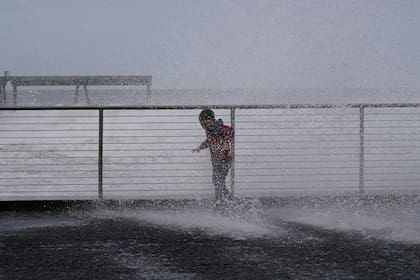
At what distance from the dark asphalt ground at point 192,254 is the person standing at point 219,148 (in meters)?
1.46

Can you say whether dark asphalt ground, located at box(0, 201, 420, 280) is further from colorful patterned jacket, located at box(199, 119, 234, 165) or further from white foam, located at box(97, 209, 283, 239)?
colorful patterned jacket, located at box(199, 119, 234, 165)

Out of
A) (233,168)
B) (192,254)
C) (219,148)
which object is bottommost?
(192,254)

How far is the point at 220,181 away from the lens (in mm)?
7094

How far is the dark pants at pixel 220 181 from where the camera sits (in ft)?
23.1

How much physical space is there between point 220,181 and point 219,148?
34 centimetres

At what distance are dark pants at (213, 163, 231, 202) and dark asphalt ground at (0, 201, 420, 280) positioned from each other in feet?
4.54

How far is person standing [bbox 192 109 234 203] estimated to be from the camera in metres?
7.08

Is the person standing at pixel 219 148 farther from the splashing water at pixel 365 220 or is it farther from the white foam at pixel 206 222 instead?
the splashing water at pixel 365 220

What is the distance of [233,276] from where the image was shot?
3893mm

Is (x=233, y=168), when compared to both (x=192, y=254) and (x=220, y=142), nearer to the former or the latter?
(x=220, y=142)

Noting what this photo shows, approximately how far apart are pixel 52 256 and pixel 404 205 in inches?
151

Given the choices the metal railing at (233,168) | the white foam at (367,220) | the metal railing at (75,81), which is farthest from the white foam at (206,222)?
the metal railing at (75,81)

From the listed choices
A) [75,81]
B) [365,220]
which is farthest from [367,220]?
[75,81]

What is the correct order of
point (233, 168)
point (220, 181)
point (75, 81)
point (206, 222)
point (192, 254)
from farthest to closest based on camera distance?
point (75, 81)
point (233, 168)
point (220, 181)
point (206, 222)
point (192, 254)
